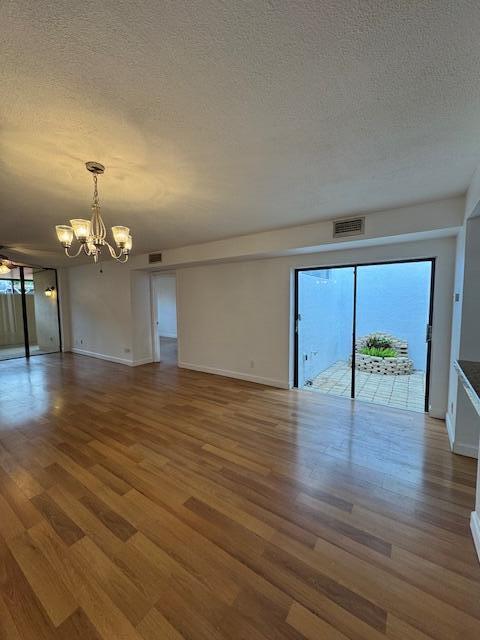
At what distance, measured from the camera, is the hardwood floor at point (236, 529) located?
4.10ft

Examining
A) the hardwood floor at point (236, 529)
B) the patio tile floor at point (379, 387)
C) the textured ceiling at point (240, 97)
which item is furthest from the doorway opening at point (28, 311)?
the patio tile floor at point (379, 387)

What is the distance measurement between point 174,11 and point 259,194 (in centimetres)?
173

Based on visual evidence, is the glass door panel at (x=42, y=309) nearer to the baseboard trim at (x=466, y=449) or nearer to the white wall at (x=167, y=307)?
the white wall at (x=167, y=307)

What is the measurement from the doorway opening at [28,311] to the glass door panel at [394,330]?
26.8 ft

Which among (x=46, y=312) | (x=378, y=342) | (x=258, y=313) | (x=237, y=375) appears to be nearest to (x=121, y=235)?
(x=258, y=313)

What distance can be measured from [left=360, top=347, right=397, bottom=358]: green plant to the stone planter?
6cm

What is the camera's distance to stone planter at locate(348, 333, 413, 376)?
16.3 ft

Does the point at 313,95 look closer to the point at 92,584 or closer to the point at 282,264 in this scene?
the point at 92,584

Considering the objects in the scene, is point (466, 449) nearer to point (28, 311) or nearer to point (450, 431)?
point (450, 431)

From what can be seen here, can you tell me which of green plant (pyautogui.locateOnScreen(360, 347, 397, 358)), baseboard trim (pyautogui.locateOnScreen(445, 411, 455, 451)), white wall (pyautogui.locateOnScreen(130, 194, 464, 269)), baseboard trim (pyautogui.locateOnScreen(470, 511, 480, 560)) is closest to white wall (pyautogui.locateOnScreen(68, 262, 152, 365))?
white wall (pyautogui.locateOnScreen(130, 194, 464, 269))

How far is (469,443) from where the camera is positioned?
2.52m

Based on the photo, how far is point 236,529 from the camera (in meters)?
1.74

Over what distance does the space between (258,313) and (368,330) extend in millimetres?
1916

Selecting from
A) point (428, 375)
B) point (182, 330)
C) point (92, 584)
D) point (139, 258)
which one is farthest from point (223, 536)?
point (139, 258)
